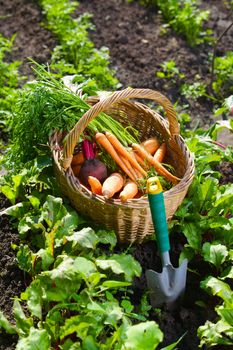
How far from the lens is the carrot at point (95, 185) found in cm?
342

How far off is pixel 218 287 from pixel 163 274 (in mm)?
291

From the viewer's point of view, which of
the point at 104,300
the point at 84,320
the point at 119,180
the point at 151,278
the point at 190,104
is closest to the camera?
the point at 84,320

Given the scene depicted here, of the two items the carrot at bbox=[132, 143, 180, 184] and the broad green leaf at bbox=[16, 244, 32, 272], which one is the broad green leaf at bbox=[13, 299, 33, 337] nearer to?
the broad green leaf at bbox=[16, 244, 32, 272]

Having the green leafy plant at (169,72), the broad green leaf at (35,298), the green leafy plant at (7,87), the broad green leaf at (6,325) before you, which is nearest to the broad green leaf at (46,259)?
the broad green leaf at (35,298)

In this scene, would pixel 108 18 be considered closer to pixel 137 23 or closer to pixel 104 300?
pixel 137 23

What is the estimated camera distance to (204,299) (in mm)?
3387

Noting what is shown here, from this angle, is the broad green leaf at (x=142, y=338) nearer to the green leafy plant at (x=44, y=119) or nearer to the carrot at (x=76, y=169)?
the carrot at (x=76, y=169)

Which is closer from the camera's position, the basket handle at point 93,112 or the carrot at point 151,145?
the basket handle at point 93,112

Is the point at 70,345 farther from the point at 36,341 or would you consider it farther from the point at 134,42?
the point at 134,42

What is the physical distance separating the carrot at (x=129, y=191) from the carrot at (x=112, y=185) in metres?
0.04

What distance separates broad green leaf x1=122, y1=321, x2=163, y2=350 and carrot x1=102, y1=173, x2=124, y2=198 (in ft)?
2.83

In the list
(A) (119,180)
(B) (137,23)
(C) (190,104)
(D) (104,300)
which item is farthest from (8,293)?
(B) (137,23)

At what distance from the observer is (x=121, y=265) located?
3.09 metres

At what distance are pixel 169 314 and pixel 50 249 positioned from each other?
2.45 ft
